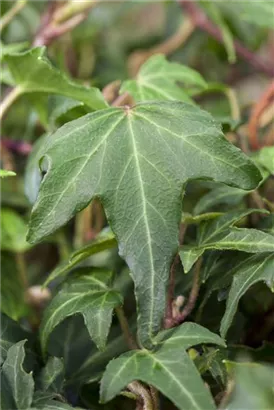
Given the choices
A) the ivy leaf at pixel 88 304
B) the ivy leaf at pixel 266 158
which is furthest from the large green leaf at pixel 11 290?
the ivy leaf at pixel 266 158

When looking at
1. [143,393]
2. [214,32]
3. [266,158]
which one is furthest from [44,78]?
[214,32]

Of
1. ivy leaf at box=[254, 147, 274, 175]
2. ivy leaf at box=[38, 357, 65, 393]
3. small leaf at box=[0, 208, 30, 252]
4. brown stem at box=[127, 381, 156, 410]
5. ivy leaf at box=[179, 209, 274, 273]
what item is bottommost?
small leaf at box=[0, 208, 30, 252]

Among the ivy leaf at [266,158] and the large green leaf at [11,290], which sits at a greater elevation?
the ivy leaf at [266,158]

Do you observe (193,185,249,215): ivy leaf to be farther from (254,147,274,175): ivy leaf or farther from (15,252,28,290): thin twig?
(15,252,28,290): thin twig

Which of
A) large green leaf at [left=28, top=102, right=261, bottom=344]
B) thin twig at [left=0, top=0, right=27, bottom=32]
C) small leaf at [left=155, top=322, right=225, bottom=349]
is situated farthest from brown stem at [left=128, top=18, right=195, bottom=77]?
small leaf at [left=155, top=322, right=225, bottom=349]

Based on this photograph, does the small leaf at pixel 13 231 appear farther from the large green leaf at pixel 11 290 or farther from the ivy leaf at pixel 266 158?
the ivy leaf at pixel 266 158

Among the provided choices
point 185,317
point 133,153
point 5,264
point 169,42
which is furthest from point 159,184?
point 169,42
